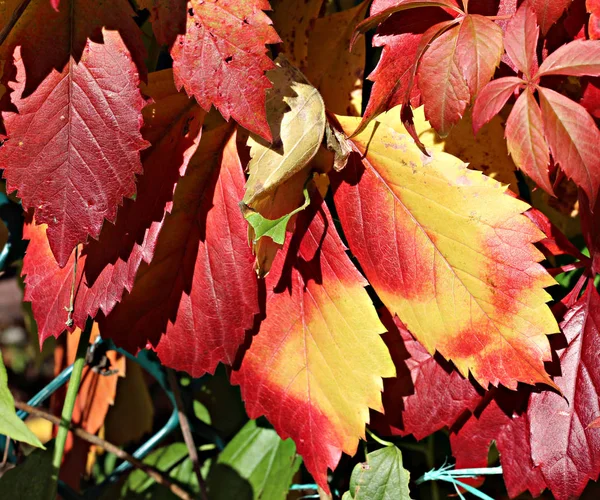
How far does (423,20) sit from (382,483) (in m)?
0.41

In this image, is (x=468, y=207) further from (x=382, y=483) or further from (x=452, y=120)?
(x=382, y=483)

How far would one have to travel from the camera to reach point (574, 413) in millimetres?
546

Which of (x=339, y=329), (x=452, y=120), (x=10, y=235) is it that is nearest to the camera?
(x=452, y=120)

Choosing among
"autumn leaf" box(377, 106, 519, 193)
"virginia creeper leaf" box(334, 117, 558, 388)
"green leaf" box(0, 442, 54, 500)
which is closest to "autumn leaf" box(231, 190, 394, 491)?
"virginia creeper leaf" box(334, 117, 558, 388)

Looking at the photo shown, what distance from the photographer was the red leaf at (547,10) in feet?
1.53

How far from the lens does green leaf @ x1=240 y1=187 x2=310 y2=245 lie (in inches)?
18.8

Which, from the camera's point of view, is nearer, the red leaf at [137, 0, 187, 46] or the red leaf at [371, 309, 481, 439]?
the red leaf at [137, 0, 187, 46]

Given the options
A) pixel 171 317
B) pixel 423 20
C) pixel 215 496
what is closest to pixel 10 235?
pixel 171 317

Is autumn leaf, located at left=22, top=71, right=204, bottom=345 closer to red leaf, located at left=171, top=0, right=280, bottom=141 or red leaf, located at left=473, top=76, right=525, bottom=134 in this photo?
red leaf, located at left=171, top=0, right=280, bottom=141

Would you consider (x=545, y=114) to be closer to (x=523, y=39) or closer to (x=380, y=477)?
(x=523, y=39)

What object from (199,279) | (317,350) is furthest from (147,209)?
(317,350)

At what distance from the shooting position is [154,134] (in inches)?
21.5

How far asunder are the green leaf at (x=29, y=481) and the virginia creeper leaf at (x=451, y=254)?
404mm

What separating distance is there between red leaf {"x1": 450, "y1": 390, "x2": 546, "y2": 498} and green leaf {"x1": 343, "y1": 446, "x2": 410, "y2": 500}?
73 millimetres
